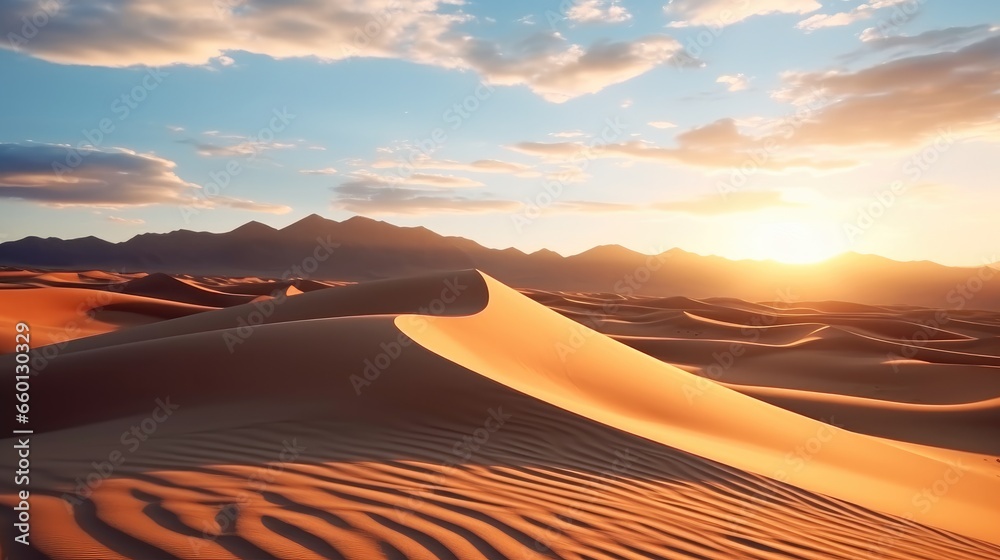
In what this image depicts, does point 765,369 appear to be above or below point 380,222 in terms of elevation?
below

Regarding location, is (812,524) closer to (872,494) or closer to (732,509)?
(732,509)

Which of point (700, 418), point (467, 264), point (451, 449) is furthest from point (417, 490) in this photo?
point (467, 264)

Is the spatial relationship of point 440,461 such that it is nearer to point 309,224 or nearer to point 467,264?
point 467,264

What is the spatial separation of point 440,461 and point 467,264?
99.2m

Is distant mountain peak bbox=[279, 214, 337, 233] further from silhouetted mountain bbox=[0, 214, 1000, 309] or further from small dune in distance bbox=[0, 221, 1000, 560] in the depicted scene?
small dune in distance bbox=[0, 221, 1000, 560]

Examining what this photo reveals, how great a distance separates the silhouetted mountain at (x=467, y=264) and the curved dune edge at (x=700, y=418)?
79.2m

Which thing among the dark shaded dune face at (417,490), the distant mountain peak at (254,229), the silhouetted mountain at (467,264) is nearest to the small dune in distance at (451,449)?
the dark shaded dune face at (417,490)

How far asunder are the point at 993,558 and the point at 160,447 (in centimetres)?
576

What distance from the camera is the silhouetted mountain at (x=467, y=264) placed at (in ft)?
306

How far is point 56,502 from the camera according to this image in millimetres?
3309

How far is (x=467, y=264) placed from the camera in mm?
103688

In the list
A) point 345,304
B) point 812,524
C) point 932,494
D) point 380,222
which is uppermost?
point 380,222

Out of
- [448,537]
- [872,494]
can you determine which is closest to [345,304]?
[872,494]

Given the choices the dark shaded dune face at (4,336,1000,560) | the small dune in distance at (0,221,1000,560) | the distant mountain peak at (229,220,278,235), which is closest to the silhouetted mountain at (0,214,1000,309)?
the distant mountain peak at (229,220,278,235)
